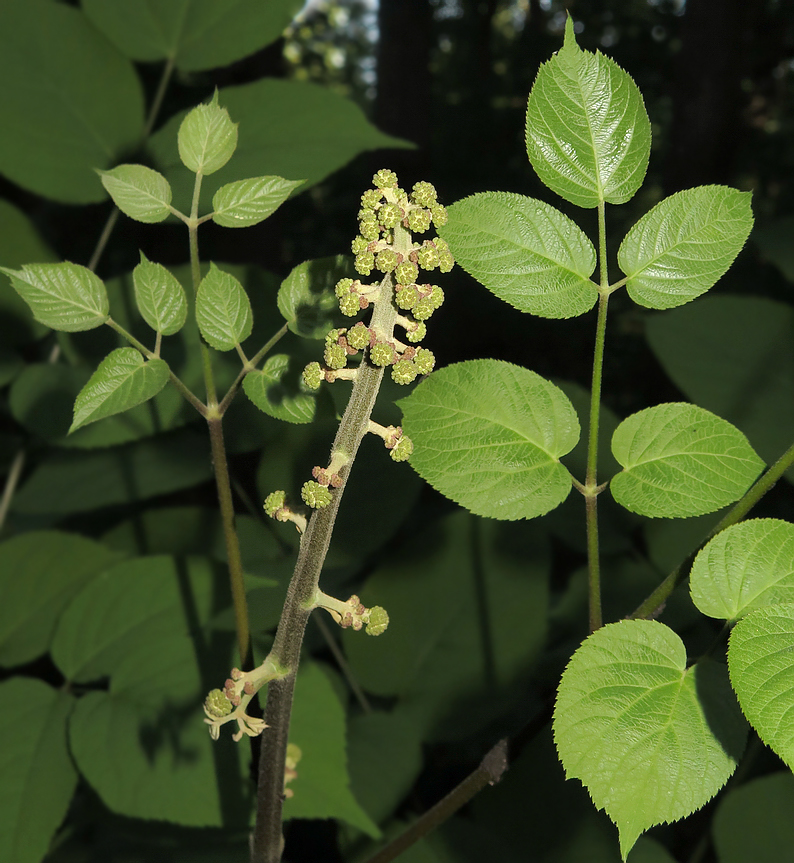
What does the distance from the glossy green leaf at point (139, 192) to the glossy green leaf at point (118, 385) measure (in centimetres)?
6

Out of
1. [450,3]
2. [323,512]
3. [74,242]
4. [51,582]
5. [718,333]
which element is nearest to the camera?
[323,512]

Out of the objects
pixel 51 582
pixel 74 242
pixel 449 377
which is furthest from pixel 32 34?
pixel 74 242

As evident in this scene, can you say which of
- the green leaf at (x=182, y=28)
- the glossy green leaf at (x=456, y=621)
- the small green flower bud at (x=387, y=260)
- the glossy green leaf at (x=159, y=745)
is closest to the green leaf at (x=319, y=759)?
the glossy green leaf at (x=159, y=745)

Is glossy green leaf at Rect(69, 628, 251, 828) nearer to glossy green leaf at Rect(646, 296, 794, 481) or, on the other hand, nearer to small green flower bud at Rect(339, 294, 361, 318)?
small green flower bud at Rect(339, 294, 361, 318)

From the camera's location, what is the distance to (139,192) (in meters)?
0.31

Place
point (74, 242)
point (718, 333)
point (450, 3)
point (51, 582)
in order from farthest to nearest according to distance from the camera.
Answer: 1. point (450, 3)
2. point (74, 242)
3. point (718, 333)
4. point (51, 582)

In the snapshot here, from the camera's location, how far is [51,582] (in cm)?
62

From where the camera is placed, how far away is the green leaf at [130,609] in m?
0.54

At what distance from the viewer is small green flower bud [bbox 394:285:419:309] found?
22 cm

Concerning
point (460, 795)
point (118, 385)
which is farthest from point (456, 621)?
point (118, 385)

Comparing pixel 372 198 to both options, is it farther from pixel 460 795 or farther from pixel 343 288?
pixel 460 795

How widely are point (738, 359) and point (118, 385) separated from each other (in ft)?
1.92

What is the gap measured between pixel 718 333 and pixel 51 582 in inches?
24.7

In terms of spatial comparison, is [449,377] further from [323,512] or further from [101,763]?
[101,763]
